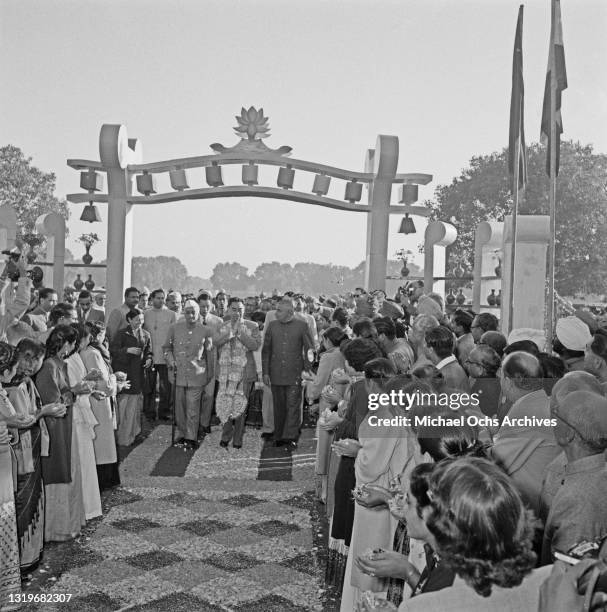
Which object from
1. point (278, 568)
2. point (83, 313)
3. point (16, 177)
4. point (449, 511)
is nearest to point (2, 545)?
point (278, 568)

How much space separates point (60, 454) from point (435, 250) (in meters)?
10.7

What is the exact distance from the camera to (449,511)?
6.49 feet

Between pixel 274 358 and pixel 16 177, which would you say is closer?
pixel 274 358

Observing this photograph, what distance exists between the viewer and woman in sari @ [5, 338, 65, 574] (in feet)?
16.4

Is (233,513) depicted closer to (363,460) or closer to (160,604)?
(160,604)

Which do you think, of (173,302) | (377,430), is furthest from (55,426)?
(173,302)

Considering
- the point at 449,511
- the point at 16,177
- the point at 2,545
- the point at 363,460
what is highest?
the point at 16,177

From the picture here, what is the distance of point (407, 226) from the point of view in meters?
15.5

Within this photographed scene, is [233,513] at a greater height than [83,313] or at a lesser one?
→ lesser

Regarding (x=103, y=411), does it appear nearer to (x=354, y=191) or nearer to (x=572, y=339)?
(x=572, y=339)

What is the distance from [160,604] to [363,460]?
1662mm

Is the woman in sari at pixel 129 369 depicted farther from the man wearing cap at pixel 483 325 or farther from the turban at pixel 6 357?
the turban at pixel 6 357

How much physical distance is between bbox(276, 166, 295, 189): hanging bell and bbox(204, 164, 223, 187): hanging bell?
1.15 m

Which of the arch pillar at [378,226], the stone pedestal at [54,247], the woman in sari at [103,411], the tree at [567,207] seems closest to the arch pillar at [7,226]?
the stone pedestal at [54,247]
